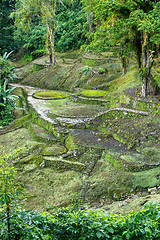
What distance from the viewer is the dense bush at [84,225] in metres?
3.75

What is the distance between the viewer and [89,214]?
14.1 feet

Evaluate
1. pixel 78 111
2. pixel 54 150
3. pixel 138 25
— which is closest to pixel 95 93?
pixel 78 111

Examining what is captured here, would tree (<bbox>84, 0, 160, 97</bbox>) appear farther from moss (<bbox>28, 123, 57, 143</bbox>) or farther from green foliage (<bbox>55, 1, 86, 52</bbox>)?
green foliage (<bbox>55, 1, 86, 52</bbox>)

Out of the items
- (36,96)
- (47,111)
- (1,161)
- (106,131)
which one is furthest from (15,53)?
(1,161)

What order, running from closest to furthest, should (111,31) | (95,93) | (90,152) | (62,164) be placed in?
1. (62,164)
2. (90,152)
3. (111,31)
4. (95,93)

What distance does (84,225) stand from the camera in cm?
407

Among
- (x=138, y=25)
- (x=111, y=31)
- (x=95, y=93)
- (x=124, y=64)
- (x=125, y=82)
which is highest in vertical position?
(x=111, y=31)

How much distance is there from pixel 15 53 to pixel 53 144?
29553 millimetres

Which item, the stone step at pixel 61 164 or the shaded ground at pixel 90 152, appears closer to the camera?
the shaded ground at pixel 90 152

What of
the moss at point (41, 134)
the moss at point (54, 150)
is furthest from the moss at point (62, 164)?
the moss at point (41, 134)

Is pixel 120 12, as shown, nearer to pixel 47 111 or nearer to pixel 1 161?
pixel 47 111

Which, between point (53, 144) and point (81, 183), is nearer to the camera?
point (81, 183)

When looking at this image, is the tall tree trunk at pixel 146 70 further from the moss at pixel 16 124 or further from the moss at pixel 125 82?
the moss at pixel 16 124

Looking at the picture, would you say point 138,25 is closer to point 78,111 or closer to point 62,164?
point 78,111
